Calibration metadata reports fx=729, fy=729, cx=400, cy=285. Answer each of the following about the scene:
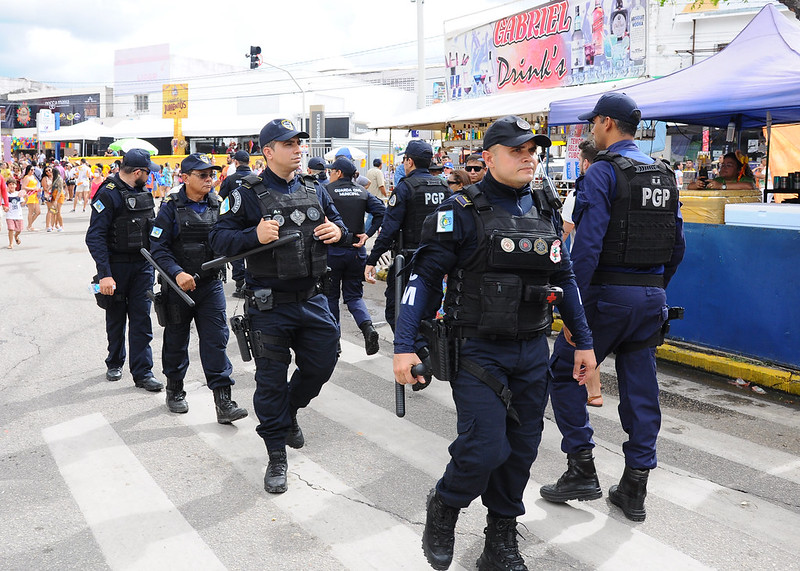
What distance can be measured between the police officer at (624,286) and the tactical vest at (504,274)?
0.68 metres

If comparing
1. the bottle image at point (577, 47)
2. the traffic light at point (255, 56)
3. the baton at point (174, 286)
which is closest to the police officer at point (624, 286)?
the baton at point (174, 286)

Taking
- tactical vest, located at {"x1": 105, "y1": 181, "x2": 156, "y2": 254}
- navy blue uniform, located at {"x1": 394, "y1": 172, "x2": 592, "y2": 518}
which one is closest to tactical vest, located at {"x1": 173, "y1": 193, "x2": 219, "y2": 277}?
tactical vest, located at {"x1": 105, "y1": 181, "x2": 156, "y2": 254}

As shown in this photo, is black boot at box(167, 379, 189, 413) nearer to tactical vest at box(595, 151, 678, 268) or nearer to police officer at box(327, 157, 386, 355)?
police officer at box(327, 157, 386, 355)

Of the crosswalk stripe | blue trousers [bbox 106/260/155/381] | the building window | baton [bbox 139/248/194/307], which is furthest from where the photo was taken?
the building window

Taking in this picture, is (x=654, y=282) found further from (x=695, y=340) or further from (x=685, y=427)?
(x=695, y=340)

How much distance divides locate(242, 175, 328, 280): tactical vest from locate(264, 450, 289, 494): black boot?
3.53 feet

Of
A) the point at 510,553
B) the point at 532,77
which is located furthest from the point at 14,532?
the point at 532,77

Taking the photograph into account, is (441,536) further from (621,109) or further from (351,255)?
(351,255)

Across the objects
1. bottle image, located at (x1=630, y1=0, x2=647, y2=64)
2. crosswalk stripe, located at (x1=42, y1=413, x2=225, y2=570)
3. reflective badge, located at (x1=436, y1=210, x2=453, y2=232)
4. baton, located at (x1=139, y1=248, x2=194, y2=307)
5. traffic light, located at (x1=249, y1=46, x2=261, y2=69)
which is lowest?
crosswalk stripe, located at (x1=42, y1=413, x2=225, y2=570)

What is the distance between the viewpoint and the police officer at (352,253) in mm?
7352

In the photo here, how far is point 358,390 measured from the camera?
6.36 meters

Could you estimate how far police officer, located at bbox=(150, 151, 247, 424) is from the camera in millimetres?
5520

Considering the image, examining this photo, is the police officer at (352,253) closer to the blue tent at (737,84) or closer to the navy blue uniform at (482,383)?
the blue tent at (737,84)

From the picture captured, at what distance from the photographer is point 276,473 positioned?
433 centimetres
